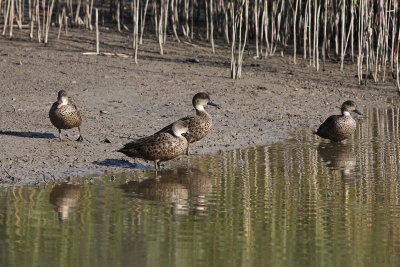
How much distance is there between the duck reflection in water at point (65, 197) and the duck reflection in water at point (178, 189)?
1.60 ft

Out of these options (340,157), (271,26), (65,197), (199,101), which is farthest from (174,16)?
(65,197)

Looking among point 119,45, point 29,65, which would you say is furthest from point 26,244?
point 119,45

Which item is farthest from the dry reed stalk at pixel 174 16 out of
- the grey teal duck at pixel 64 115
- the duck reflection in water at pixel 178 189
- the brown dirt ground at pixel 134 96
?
the duck reflection in water at pixel 178 189

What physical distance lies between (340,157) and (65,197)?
152 inches

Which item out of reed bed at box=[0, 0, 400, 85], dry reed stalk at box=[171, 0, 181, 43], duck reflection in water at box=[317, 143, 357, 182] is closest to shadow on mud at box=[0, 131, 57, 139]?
duck reflection in water at box=[317, 143, 357, 182]

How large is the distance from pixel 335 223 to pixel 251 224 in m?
0.66

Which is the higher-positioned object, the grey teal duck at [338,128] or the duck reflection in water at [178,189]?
the grey teal duck at [338,128]

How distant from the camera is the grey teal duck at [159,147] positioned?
781 cm

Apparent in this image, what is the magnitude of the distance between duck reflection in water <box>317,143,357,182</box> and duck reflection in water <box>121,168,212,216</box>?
156 centimetres

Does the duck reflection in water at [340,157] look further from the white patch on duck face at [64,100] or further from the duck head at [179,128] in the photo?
the white patch on duck face at [64,100]

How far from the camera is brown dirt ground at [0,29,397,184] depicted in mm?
8531

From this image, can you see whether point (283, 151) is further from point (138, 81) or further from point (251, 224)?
point (138, 81)

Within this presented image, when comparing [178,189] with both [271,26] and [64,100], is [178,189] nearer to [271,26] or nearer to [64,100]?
[64,100]

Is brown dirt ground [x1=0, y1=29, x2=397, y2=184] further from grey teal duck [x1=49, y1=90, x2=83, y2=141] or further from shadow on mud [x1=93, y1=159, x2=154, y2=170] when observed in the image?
grey teal duck [x1=49, y1=90, x2=83, y2=141]
